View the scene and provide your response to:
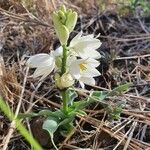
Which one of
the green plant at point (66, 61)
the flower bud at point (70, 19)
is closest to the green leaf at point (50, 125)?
the green plant at point (66, 61)

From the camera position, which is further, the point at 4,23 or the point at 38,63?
the point at 4,23

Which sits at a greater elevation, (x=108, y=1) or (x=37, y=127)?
(x=108, y=1)

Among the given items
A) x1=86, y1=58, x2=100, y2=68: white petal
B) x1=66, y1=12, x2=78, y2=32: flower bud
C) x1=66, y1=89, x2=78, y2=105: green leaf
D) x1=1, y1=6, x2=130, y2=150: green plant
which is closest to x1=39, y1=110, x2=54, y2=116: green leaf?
x1=1, y1=6, x2=130, y2=150: green plant

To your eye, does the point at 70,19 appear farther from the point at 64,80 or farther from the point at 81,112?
the point at 81,112

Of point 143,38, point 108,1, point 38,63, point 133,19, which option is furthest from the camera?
point 108,1

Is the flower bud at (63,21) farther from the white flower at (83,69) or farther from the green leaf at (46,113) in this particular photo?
the green leaf at (46,113)

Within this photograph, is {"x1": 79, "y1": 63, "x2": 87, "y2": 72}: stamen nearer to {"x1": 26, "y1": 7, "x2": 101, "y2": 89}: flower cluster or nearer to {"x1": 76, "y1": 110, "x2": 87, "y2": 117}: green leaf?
{"x1": 26, "y1": 7, "x2": 101, "y2": 89}: flower cluster

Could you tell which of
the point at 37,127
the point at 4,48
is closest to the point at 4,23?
the point at 4,48

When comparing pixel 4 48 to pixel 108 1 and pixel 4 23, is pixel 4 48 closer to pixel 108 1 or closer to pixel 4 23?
pixel 4 23
